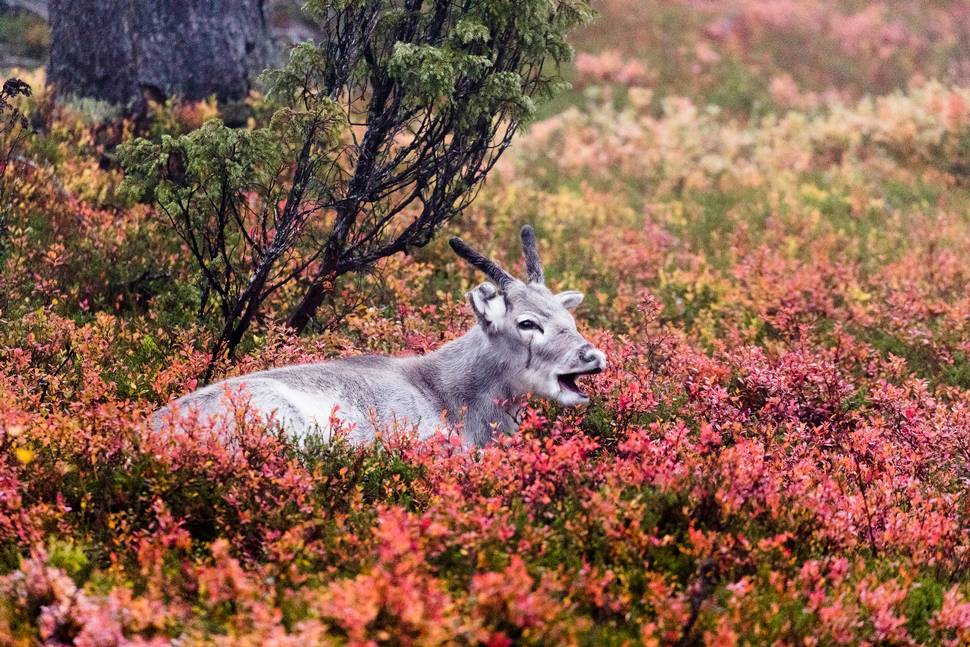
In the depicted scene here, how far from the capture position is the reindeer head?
8102 mm

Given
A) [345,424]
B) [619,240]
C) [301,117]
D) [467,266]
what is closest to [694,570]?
[345,424]

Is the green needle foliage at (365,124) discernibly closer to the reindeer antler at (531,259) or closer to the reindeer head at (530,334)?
the reindeer antler at (531,259)

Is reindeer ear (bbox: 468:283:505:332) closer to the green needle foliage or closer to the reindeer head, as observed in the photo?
the reindeer head

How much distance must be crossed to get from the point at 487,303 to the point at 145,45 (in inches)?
284

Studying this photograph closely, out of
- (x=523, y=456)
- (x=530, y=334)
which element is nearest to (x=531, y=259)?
(x=530, y=334)

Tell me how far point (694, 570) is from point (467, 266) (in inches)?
286

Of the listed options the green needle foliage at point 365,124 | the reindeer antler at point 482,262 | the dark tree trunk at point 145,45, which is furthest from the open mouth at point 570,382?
the dark tree trunk at point 145,45

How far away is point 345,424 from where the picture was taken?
769 centimetres

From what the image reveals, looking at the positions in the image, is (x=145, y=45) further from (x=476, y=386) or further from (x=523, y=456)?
(x=523, y=456)

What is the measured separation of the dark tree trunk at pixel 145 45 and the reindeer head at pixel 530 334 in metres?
6.72

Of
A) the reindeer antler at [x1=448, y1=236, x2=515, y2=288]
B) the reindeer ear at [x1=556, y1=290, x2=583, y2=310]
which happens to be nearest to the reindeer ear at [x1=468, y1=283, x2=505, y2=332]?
the reindeer antler at [x1=448, y1=236, x2=515, y2=288]

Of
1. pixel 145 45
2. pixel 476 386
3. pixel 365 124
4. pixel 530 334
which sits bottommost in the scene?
pixel 476 386

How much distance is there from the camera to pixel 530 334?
8289 mm

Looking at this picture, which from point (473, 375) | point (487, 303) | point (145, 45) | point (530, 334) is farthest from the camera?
point (145, 45)
